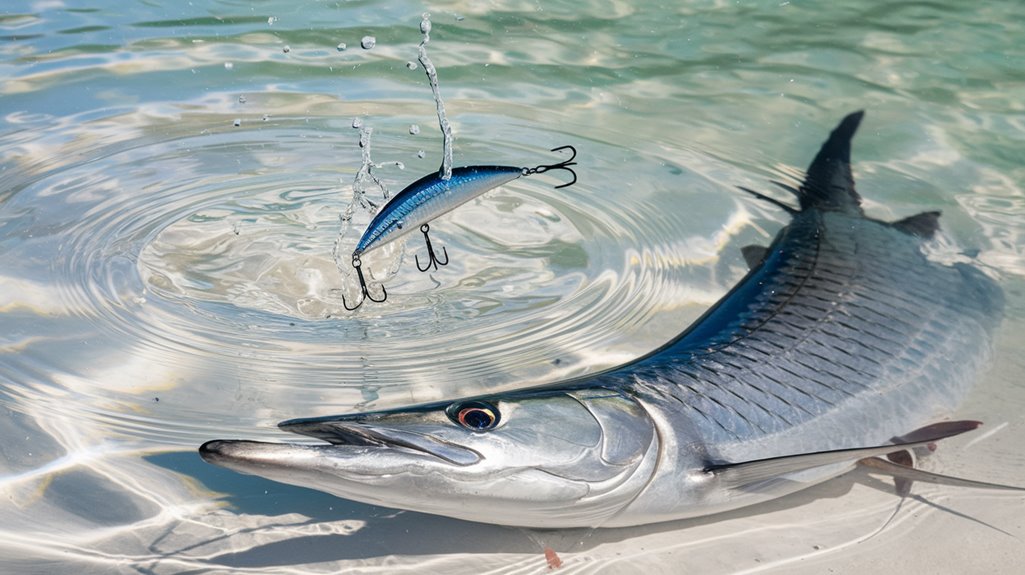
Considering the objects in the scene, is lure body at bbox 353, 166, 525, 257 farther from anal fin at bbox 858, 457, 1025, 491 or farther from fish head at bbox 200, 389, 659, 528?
anal fin at bbox 858, 457, 1025, 491

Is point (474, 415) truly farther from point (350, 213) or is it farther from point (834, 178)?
point (834, 178)

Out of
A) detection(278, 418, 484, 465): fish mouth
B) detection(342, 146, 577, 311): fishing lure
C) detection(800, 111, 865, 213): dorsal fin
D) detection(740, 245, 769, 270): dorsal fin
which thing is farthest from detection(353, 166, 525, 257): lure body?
detection(800, 111, 865, 213): dorsal fin

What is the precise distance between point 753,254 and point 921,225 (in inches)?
30.9

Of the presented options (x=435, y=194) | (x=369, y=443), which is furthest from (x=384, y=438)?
(x=435, y=194)

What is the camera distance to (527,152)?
211 inches

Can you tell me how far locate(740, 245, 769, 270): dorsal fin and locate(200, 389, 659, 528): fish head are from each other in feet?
5.24

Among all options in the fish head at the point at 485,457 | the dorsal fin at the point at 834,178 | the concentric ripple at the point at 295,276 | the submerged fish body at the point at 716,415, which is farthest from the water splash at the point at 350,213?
the dorsal fin at the point at 834,178

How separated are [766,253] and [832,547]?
1.49 meters

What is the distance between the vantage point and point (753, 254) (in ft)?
14.1

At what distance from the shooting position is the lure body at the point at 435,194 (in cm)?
297

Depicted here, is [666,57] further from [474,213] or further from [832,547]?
[832,547]

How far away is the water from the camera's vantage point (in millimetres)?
2863

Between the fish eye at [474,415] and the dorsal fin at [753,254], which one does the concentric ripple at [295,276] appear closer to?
the dorsal fin at [753,254]

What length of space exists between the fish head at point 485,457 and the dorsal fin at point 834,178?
1.99 meters
